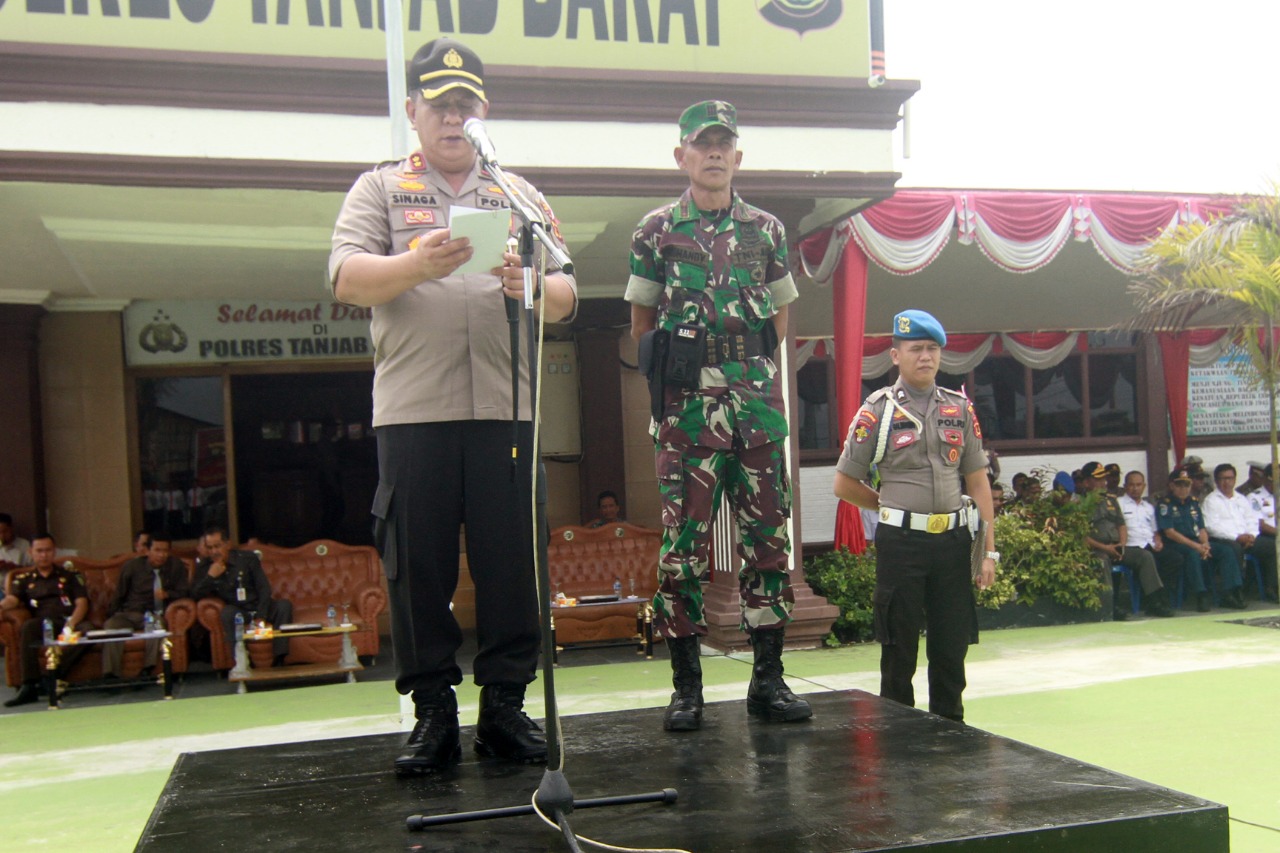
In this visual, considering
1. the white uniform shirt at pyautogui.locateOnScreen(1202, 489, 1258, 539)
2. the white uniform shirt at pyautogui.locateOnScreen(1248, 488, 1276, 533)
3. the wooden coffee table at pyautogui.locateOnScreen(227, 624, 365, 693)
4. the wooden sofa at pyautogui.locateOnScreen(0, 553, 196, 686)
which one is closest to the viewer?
the wooden coffee table at pyautogui.locateOnScreen(227, 624, 365, 693)

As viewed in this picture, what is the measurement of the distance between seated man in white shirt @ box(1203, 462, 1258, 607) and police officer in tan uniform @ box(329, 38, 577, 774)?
9.03 meters

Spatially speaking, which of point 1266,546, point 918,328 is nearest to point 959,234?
point 918,328

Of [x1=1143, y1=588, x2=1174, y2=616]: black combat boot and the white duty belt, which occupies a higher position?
the white duty belt

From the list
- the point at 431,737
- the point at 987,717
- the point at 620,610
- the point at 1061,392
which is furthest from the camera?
the point at 1061,392

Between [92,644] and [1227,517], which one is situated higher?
[1227,517]

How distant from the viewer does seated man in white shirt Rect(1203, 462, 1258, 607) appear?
10.0 meters

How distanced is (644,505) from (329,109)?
5064mm

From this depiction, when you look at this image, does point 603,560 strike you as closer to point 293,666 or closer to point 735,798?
point 293,666

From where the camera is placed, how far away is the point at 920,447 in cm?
416

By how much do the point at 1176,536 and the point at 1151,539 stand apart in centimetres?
21

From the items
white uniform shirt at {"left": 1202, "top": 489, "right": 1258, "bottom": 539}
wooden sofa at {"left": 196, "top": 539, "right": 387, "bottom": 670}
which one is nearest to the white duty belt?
wooden sofa at {"left": 196, "top": 539, "right": 387, "bottom": 670}

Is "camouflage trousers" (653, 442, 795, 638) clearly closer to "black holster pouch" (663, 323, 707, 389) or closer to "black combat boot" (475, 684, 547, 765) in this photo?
"black holster pouch" (663, 323, 707, 389)

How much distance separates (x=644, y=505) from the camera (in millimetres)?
10367

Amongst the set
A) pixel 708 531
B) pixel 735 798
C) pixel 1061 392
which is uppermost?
pixel 1061 392
